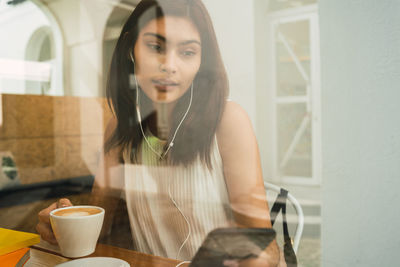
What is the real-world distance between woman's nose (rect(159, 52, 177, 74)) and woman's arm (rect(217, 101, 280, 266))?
0.16 meters

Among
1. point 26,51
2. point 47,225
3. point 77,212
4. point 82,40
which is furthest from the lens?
point 26,51

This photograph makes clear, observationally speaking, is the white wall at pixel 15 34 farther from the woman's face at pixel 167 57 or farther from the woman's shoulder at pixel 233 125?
the woman's shoulder at pixel 233 125

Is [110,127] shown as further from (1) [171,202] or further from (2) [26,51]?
(2) [26,51]

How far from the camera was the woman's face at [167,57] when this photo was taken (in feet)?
2.36

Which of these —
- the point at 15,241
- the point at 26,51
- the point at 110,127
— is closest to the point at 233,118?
the point at 110,127

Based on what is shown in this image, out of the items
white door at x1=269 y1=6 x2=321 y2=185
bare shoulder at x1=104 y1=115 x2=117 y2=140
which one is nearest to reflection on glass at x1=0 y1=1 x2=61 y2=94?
bare shoulder at x1=104 y1=115 x2=117 y2=140

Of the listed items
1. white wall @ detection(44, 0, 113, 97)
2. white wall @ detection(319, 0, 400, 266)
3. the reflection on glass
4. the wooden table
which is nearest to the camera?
white wall @ detection(319, 0, 400, 266)

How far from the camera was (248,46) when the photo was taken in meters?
0.64

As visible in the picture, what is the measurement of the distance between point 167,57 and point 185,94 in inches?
3.8

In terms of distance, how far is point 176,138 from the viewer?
75 cm

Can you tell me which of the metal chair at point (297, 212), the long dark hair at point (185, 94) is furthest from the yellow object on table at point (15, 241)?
the metal chair at point (297, 212)

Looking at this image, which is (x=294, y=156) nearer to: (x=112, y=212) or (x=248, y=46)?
(x=248, y=46)

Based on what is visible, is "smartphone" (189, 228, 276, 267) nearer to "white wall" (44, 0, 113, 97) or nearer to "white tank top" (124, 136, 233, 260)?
"white tank top" (124, 136, 233, 260)

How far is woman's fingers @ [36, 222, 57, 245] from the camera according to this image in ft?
2.55
